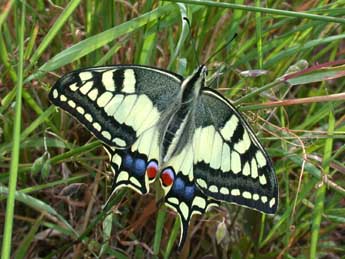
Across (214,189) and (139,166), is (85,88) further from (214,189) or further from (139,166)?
(214,189)

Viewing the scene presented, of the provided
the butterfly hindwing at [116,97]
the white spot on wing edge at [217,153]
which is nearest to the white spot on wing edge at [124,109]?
the butterfly hindwing at [116,97]

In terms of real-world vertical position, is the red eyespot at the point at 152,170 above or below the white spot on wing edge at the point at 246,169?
below

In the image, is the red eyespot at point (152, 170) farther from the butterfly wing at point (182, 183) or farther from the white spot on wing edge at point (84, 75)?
the white spot on wing edge at point (84, 75)

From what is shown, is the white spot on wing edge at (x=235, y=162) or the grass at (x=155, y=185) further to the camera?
the grass at (x=155, y=185)

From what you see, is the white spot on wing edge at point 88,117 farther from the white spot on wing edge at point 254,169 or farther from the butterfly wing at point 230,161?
the white spot on wing edge at point 254,169

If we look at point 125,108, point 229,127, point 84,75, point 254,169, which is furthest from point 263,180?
point 84,75

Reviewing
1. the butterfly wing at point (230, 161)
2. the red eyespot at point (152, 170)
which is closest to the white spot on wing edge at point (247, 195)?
the butterfly wing at point (230, 161)

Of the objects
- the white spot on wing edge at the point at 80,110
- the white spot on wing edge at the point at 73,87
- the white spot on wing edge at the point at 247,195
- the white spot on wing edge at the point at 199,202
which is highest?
the white spot on wing edge at the point at 73,87
